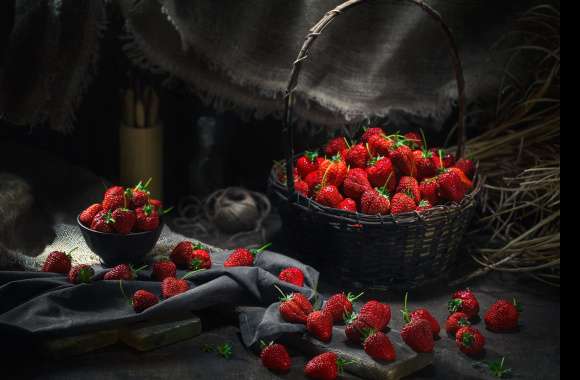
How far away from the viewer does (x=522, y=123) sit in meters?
2.58

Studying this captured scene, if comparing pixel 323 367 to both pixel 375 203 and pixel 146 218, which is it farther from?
pixel 146 218

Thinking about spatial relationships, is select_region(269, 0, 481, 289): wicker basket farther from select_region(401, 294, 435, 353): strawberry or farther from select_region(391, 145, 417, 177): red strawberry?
select_region(401, 294, 435, 353): strawberry

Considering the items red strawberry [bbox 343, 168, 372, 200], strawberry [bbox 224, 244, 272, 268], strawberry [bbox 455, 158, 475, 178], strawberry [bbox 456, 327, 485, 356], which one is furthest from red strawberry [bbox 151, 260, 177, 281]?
strawberry [bbox 455, 158, 475, 178]

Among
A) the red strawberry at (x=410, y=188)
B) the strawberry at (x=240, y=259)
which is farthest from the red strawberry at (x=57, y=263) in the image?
the red strawberry at (x=410, y=188)

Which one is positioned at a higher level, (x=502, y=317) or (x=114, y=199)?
(x=114, y=199)

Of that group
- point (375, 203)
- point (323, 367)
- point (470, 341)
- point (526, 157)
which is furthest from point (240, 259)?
point (526, 157)

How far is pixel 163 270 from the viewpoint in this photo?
1926 mm

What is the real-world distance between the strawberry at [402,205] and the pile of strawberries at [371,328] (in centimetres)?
25

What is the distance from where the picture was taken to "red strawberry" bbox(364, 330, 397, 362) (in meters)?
1.65

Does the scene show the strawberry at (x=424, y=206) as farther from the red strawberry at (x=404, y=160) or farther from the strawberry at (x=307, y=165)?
the strawberry at (x=307, y=165)

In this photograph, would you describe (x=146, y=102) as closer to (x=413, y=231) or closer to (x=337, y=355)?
(x=413, y=231)

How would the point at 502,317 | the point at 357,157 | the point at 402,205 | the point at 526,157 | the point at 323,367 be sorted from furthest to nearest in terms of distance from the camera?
the point at 526,157 → the point at 357,157 → the point at 402,205 → the point at 502,317 → the point at 323,367

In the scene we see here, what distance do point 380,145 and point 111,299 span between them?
2.55ft

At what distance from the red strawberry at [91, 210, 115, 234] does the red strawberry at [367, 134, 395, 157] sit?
0.68 m
